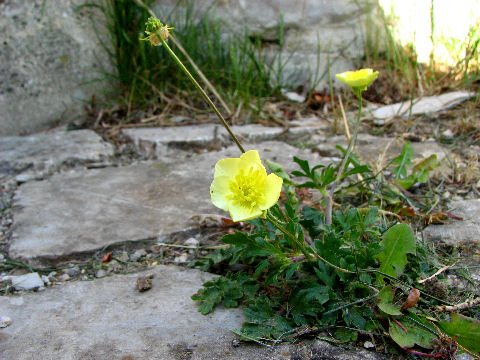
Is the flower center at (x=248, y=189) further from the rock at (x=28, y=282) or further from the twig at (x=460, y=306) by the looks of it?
the rock at (x=28, y=282)

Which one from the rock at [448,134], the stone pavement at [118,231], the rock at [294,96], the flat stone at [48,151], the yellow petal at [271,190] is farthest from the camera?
the rock at [294,96]

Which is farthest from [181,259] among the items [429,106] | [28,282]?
[429,106]

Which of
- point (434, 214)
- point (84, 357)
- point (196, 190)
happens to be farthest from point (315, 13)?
point (84, 357)

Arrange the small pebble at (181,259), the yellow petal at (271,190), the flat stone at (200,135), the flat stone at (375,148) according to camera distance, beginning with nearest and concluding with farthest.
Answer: the yellow petal at (271,190), the small pebble at (181,259), the flat stone at (375,148), the flat stone at (200,135)

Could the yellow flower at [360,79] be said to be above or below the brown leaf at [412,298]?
above

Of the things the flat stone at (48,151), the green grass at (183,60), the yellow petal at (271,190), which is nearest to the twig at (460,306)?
the yellow petal at (271,190)

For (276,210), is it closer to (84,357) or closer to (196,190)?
(84,357)

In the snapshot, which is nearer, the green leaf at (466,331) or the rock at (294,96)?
the green leaf at (466,331)
